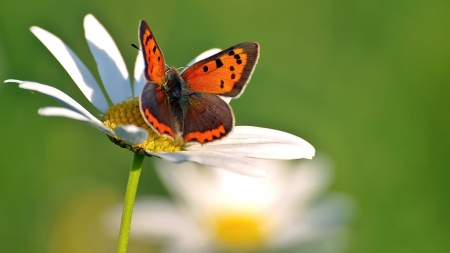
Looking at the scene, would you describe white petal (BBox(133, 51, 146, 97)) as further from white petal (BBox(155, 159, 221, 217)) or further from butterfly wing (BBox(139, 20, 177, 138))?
white petal (BBox(155, 159, 221, 217))

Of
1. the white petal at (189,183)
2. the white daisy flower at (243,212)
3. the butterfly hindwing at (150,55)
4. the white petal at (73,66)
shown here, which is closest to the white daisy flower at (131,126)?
the white petal at (73,66)

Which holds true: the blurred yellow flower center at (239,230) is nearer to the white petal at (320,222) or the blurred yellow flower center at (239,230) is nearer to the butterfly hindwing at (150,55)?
the white petal at (320,222)

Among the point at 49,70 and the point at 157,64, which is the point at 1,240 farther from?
the point at 157,64

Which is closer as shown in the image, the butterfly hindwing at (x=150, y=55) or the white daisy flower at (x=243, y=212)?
the butterfly hindwing at (x=150, y=55)

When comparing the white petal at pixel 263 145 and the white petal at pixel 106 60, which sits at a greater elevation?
the white petal at pixel 106 60

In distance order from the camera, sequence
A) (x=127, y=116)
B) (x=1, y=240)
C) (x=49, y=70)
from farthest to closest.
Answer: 1. (x=49, y=70)
2. (x=1, y=240)
3. (x=127, y=116)

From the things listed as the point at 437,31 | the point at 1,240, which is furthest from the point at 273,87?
the point at 1,240

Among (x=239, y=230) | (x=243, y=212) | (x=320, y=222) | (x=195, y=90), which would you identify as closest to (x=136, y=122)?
(x=195, y=90)
